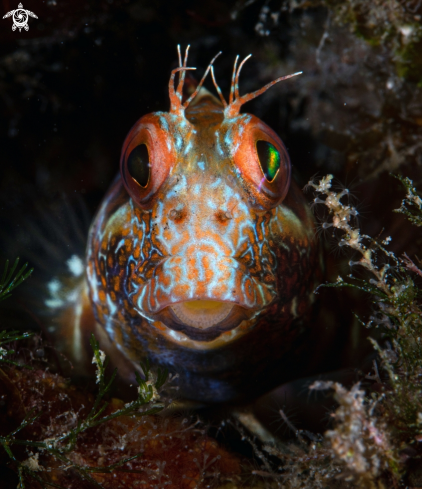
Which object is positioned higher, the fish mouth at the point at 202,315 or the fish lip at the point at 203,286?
the fish lip at the point at 203,286

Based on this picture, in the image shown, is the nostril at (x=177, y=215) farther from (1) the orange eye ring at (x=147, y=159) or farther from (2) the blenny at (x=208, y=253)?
(1) the orange eye ring at (x=147, y=159)

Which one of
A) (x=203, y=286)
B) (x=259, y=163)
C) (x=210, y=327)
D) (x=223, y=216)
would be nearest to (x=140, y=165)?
(x=223, y=216)

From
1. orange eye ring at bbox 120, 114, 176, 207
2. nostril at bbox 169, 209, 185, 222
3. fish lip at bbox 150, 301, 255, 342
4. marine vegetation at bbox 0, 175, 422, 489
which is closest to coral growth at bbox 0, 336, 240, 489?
marine vegetation at bbox 0, 175, 422, 489

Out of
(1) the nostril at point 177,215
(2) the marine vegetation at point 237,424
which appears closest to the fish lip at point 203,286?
(1) the nostril at point 177,215

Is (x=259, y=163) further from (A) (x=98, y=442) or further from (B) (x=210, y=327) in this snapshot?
(A) (x=98, y=442)

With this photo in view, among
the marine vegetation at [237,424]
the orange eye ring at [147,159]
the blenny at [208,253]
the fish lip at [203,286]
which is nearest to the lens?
the marine vegetation at [237,424]

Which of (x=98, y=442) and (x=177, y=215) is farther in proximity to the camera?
(x=98, y=442)

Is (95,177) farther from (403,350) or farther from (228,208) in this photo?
(403,350)

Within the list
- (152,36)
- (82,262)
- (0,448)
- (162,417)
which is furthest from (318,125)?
A: (0,448)

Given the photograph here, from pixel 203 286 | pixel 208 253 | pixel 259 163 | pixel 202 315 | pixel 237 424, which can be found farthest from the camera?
pixel 237 424
